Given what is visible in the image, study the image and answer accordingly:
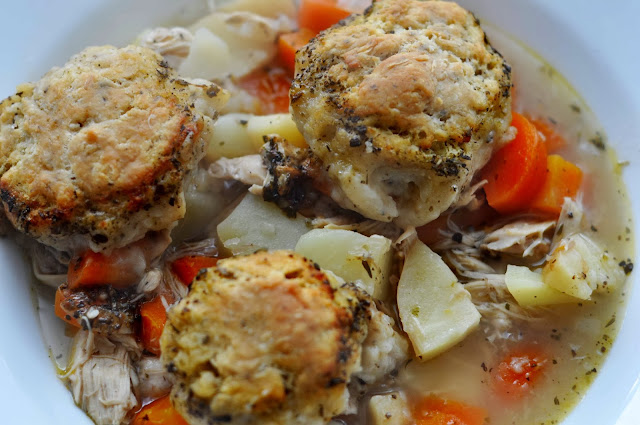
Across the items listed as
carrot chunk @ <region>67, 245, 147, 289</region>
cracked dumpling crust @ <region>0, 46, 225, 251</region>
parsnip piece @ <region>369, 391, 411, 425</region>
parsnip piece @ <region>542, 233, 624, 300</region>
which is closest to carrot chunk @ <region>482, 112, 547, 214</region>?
parsnip piece @ <region>542, 233, 624, 300</region>

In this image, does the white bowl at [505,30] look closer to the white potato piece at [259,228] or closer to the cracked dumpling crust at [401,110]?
the cracked dumpling crust at [401,110]

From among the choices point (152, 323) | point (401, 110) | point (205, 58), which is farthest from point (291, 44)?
point (152, 323)

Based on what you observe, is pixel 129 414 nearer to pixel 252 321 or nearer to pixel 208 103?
pixel 252 321

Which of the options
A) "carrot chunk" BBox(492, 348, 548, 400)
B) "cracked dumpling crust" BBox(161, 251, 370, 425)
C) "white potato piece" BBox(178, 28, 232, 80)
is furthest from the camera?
"white potato piece" BBox(178, 28, 232, 80)

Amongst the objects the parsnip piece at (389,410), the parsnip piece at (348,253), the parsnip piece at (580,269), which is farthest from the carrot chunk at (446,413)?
the parsnip piece at (580,269)

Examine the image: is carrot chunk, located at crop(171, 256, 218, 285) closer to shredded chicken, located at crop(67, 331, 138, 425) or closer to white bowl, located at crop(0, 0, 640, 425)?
shredded chicken, located at crop(67, 331, 138, 425)
